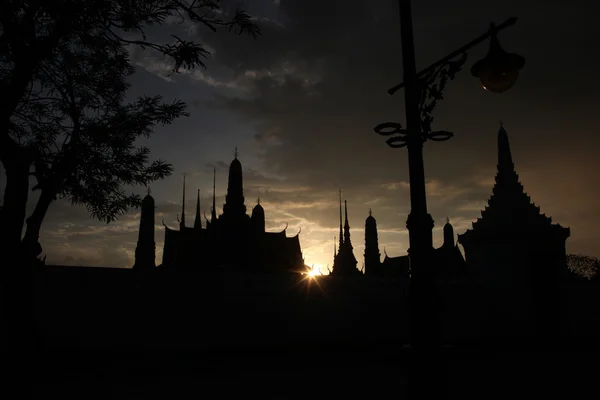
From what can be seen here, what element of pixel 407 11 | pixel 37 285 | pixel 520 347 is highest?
pixel 407 11

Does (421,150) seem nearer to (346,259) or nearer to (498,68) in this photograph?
(498,68)

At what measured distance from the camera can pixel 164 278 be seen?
1725cm

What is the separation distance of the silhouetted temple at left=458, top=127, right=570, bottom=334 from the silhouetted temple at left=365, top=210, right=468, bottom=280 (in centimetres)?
2157

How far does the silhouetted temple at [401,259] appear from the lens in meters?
46.6

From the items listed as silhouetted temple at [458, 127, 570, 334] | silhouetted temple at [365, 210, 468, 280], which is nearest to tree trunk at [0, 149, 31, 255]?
silhouetted temple at [458, 127, 570, 334]

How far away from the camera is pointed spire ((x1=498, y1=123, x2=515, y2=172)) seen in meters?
24.3

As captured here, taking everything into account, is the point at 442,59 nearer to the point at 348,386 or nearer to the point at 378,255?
the point at 348,386

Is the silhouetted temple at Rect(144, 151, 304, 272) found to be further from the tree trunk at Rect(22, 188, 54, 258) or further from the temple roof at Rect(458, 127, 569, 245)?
the tree trunk at Rect(22, 188, 54, 258)

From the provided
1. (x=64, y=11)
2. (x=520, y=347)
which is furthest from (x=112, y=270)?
(x=520, y=347)

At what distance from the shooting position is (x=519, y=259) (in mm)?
19859

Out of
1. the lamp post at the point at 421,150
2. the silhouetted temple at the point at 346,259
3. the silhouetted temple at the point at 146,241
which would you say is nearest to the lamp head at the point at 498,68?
the lamp post at the point at 421,150

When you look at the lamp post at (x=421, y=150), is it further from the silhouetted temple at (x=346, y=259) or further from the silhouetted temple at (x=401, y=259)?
the silhouetted temple at (x=346, y=259)

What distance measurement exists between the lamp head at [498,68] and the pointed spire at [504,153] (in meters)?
21.3

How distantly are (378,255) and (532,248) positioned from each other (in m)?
39.5
